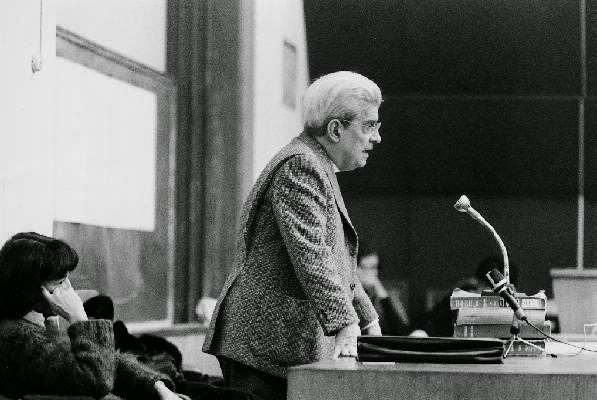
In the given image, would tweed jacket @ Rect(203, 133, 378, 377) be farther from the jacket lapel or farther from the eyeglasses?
the eyeglasses

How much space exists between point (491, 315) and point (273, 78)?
4522 millimetres

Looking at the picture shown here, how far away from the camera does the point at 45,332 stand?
3439 millimetres

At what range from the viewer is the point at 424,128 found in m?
9.34

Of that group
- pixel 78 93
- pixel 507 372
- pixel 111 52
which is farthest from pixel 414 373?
pixel 111 52

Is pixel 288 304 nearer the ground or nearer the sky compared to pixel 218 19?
nearer the ground

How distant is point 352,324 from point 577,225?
627 cm

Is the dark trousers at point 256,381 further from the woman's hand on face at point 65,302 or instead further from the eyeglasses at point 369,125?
the eyeglasses at point 369,125

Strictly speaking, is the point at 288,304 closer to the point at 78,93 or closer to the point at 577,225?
the point at 78,93

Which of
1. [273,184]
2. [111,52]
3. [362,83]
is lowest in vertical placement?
[273,184]

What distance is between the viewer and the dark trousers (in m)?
3.38

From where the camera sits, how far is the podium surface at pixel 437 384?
2.69 m

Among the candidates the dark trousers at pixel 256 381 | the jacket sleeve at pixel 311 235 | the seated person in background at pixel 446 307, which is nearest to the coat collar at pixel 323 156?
the jacket sleeve at pixel 311 235

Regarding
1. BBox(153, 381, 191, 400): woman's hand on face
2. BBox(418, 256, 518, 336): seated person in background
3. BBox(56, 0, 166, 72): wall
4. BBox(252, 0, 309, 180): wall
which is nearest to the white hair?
BBox(153, 381, 191, 400): woman's hand on face

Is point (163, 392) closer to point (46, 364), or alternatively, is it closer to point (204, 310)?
point (46, 364)
